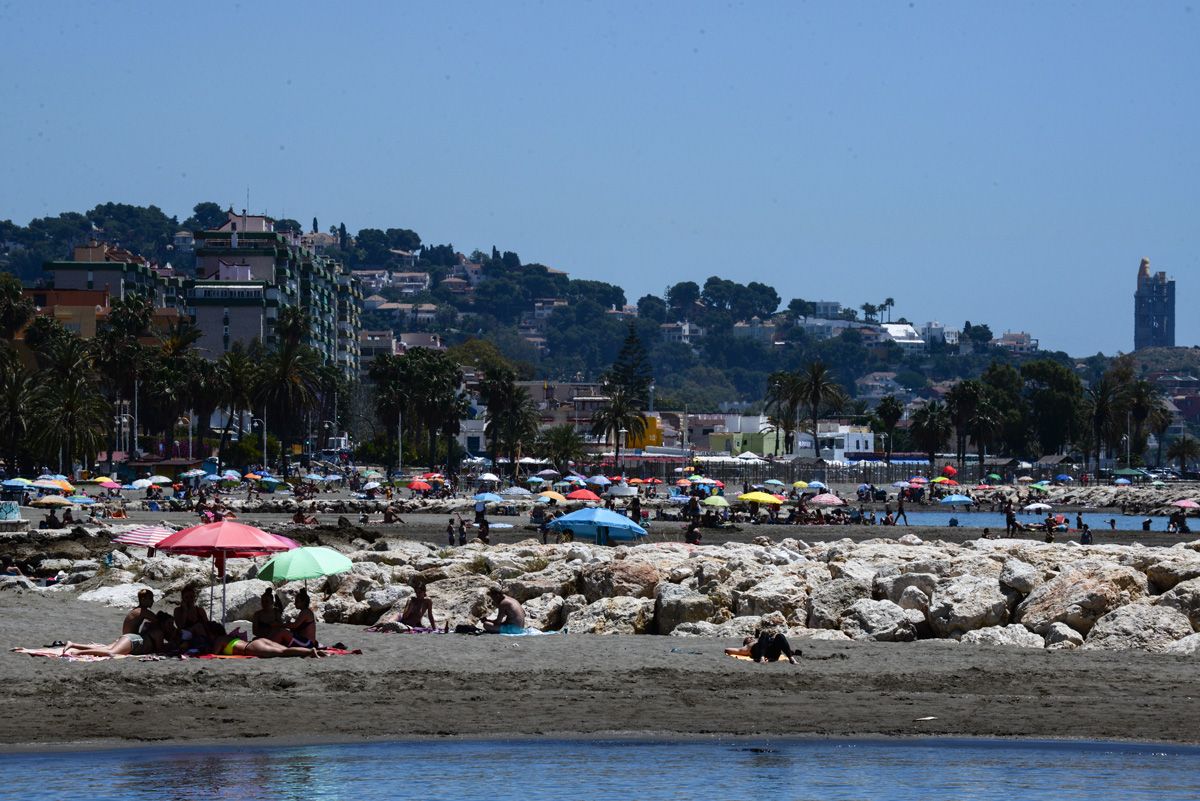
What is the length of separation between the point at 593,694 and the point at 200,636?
14.9 ft

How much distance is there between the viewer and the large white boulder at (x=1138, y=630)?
Result: 59.0ft

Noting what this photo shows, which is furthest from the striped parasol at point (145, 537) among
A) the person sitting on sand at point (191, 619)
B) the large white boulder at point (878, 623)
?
the large white boulder at point (878, 623)

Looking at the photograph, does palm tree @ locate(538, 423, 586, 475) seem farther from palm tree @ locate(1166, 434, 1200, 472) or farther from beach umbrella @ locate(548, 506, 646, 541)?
beach umbrella @ locate(548, 506, 646, 541)

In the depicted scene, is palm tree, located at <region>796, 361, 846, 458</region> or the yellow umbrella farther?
palm tree, located at <region>796, 361, 846, 458</region>

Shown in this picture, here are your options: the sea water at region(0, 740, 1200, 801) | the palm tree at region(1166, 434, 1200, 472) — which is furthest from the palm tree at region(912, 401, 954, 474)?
the sea water at region(0, 740, 1200, 801)

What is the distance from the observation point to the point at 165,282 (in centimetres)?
13312

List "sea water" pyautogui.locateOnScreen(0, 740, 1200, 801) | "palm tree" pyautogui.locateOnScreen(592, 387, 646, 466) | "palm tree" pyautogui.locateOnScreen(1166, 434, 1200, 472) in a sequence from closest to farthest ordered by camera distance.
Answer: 1. "sea water" pyautogui.locateOnScreen(0, 740, 1200, 801)
2. "palm tree" pyautogui.locateOnScreen(592, 387, 646, 466)
3. "palm tree" pyautogui.locateOnScreen(1166, 434, 1200, 472)

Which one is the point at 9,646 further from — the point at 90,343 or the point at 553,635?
the point at 90,343

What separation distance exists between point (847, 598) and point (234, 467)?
7072 cm

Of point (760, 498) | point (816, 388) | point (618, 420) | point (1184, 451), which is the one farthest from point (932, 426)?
point (760, 498)

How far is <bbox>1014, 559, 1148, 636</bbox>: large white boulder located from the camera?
18781 millimetres

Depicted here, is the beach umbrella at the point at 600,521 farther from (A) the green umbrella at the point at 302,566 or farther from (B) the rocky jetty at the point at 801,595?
(A) the green umbrella at the point at 302,566

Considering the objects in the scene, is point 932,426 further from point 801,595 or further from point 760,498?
point 801,595

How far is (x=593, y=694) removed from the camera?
627 inches
